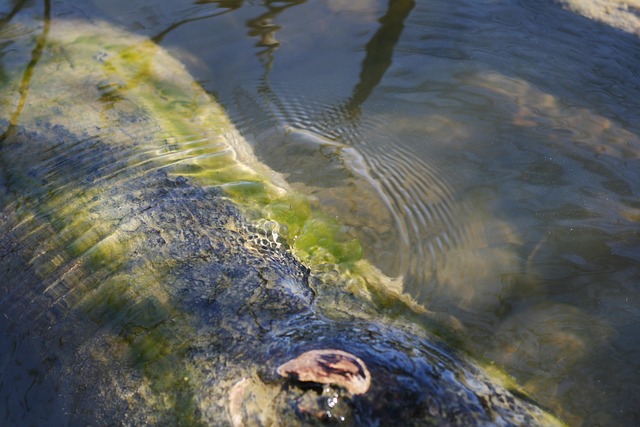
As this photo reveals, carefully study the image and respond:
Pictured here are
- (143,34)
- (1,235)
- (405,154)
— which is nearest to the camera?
(1,235)

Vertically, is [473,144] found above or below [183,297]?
below

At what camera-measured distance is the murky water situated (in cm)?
283

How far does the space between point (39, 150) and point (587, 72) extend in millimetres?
4010

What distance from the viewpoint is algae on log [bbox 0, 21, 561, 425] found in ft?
6.38

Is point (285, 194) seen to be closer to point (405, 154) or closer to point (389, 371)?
point (405, 154)

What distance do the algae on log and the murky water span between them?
0.31m

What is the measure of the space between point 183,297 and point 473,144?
238cm

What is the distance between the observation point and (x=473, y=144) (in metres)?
3.97

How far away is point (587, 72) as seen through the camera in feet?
15.0

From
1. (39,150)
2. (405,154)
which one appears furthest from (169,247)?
(405,154)

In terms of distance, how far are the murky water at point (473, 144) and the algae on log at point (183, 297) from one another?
312 millimetres

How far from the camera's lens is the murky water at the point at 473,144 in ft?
9.29

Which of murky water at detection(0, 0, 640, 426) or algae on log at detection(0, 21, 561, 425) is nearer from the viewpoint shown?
algae on log at detection(0, 21, 561, 425)

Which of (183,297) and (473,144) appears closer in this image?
(183,297)
